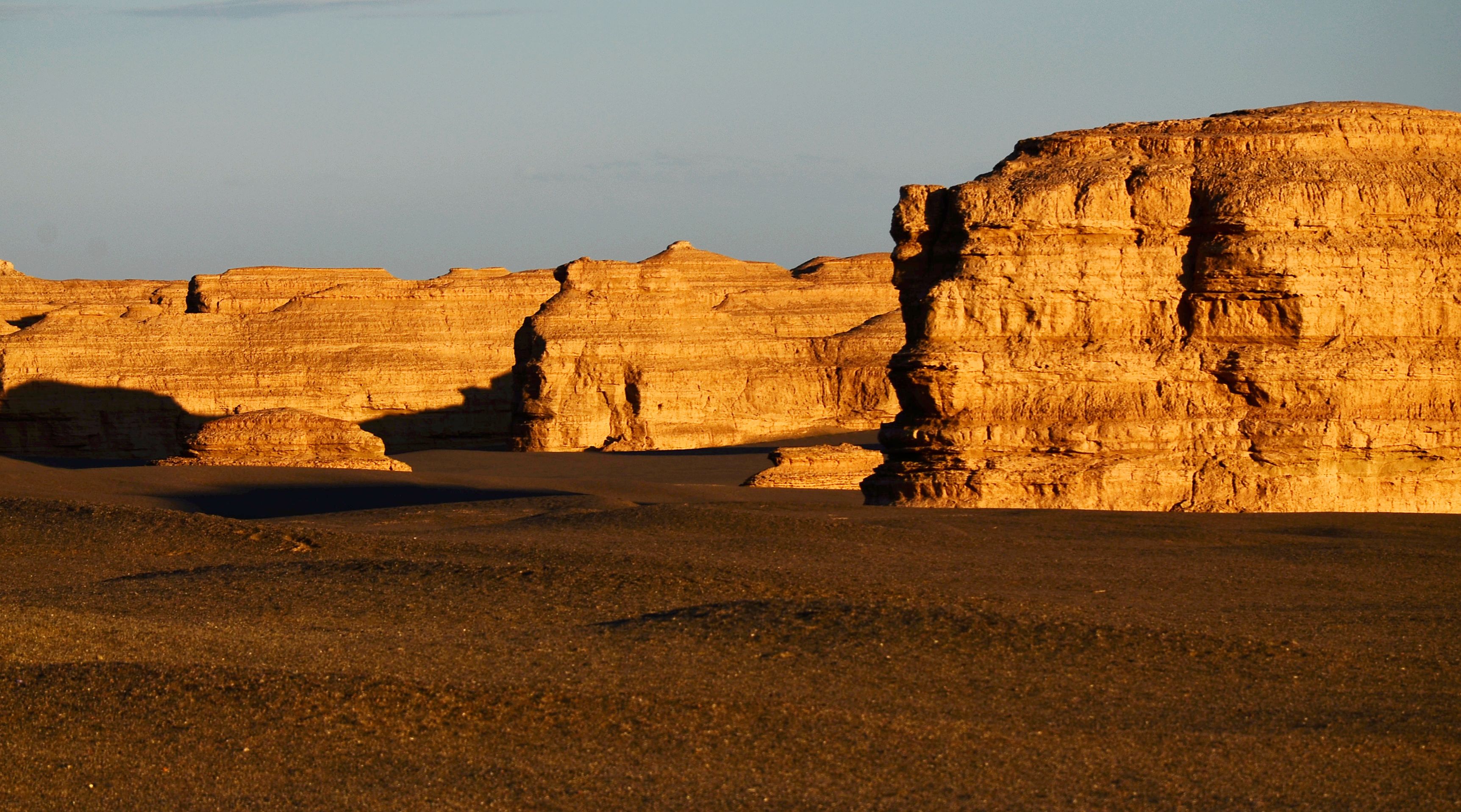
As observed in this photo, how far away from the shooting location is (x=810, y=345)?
61.7m

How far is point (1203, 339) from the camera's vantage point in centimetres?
2006

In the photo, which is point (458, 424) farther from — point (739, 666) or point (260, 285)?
point (739, 666)

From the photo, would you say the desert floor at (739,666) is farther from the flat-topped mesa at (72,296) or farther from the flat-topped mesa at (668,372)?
the flat-topped mesa at (72,296)

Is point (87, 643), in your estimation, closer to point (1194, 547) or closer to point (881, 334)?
point (1194, 547)

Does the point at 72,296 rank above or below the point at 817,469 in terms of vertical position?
above

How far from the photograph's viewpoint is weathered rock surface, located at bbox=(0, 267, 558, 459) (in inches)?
2030

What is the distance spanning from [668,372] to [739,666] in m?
42.7

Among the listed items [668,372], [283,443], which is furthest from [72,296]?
[283,443]

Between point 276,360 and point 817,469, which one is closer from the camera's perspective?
point 817,469

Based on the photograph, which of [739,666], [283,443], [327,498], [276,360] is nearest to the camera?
[739,666]

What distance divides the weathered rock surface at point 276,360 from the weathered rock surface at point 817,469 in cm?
2419

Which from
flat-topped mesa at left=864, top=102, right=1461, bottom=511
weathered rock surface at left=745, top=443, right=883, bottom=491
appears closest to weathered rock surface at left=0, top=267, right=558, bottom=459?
weathered rock surface at left=745, top=443, right=883, bottom=491

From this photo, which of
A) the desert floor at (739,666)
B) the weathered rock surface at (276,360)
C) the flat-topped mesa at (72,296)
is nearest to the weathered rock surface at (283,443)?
the weathered rock surface at (276,360)

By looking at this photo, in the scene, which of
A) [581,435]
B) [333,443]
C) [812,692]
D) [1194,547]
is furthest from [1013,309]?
[581,435]
